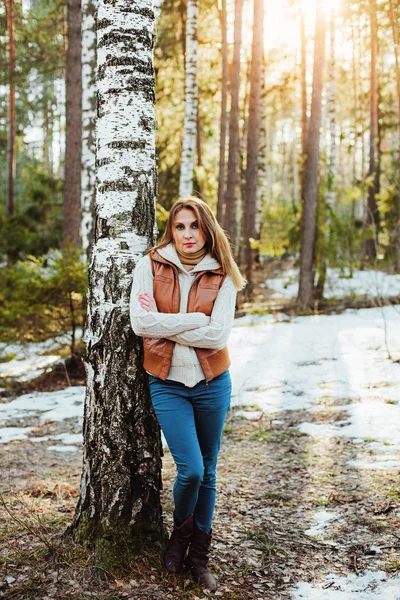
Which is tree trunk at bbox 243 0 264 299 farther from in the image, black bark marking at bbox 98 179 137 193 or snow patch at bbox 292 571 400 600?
snow patch at bbox 292 571 400 600

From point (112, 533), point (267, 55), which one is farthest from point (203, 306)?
point (267, 55)

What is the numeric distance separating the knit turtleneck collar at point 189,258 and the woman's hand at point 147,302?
11.7 inches

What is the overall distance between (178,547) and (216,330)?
4.04 feet

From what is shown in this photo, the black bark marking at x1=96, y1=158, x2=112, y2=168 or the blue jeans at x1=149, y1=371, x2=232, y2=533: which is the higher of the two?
the black bark marking at x1=96, y1=158, x2=112, y2=168

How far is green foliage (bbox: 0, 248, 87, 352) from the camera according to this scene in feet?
27.8

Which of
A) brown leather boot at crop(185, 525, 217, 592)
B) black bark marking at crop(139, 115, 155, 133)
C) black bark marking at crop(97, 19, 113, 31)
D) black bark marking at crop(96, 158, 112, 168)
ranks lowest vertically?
brown leather boot at crop(185, 525, 217, 592)

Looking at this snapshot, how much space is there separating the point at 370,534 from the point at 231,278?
200 centimetres

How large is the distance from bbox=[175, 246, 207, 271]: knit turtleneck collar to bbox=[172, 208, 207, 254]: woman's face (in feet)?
0.07

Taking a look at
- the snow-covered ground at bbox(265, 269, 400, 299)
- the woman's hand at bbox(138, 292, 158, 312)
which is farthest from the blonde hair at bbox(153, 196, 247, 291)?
the snow-covered ground at bbox(265, 269, 400, 299)

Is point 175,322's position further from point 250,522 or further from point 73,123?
point 73,123

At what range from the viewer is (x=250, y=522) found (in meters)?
4.21

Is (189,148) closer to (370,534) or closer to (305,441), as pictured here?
(305,441)

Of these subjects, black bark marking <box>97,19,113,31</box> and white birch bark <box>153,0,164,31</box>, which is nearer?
black bark marking <box>97,19,113,31</box>

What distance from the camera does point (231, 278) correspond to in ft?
11.1
